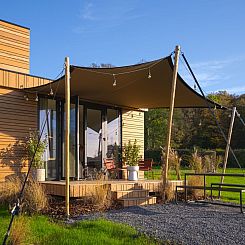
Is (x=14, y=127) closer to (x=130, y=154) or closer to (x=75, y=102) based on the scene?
(x=75, y=102)

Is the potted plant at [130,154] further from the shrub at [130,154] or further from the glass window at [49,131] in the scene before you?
the glass window at [49,131]

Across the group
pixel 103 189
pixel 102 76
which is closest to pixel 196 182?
pixel 103 189

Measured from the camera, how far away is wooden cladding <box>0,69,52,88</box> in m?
9.47

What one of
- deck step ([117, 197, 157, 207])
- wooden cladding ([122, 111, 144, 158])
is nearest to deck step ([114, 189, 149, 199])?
deck step ([117, 197, 157, 207])

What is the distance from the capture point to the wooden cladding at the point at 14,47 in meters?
10.9

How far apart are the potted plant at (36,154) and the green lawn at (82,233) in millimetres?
3325

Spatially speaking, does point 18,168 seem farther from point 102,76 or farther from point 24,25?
point 24,25

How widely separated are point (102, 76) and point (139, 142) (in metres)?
6.15

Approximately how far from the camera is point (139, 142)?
13930 mm

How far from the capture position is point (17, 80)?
977 cm

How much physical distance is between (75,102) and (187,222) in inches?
220

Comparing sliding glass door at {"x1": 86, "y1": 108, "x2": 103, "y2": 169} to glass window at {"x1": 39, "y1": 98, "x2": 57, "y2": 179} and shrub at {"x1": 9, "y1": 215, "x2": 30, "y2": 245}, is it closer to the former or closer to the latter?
Result: glass window at {"x1": 39, "y1": 98, "x2": 57, "y2": 179}

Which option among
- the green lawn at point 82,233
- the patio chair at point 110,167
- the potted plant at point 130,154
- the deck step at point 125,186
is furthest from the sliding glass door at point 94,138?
the green lawn at point 82,233

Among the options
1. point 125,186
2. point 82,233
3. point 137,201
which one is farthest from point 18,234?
point 125,186
